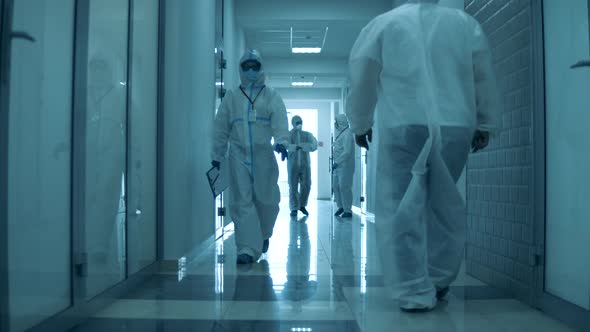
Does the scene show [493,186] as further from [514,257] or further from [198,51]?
[198,51]

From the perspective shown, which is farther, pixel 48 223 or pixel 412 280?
pixel 412 280

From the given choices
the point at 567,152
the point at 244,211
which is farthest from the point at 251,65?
the point at 567,152

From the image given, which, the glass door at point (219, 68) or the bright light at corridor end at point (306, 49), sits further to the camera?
the bright light at corridor end at point (306, 49)

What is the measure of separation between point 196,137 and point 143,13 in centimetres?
130

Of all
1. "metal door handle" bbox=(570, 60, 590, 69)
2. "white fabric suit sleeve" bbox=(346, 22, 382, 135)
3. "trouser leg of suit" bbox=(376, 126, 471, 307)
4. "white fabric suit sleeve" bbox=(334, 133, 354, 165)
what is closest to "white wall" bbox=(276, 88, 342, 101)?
"white fabric suit sleeve" bbox=(334, 133, 354, 165)

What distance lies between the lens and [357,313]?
223 cm

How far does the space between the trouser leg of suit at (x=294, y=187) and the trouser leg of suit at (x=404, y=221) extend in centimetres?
610

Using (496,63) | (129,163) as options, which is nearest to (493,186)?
(496,63)

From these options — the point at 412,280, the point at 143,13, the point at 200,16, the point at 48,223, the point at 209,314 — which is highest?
the point at 200,16

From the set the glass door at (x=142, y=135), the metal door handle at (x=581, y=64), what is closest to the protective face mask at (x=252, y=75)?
the glass door at (x=142, y=135)

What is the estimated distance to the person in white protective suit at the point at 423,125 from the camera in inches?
87.7

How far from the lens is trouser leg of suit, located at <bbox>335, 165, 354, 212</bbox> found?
805 cm

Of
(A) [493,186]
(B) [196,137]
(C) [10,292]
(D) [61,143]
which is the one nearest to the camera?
(C) [10,292]

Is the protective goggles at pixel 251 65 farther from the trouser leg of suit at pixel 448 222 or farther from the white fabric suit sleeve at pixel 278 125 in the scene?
the trouser leg of suit at pixel 448 222
